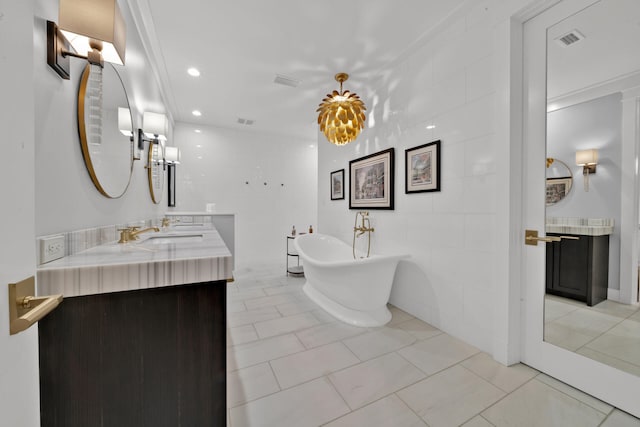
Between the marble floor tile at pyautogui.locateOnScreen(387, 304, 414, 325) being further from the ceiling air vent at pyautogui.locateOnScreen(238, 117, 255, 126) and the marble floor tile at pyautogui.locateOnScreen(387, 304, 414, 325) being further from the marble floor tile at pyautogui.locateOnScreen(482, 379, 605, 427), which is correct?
the ceiling air vent at pyautogui.locateOnScreen(238, 117, 255, 126)

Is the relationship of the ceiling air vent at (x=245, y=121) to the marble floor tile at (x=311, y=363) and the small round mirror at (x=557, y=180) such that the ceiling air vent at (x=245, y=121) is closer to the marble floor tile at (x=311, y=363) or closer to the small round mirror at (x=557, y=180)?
the marble floor tile at (x=311, y=363)

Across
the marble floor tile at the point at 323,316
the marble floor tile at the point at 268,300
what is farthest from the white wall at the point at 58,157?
the marble floor tile at the point at 323,316

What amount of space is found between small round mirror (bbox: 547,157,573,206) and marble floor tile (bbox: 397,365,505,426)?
1.25 metres

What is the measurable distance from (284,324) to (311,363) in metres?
0.64

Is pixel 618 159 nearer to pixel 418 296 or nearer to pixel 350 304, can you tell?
pixel 418 296

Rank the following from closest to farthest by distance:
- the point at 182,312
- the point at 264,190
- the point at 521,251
Result: the point at 182,312
the point at 521,251
the point at 264,190

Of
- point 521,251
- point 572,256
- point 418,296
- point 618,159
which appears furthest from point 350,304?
point 618,159

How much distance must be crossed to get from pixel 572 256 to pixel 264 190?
15.2 ft

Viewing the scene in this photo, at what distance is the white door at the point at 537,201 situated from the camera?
1.51m

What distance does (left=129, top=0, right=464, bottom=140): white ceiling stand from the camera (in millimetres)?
1941

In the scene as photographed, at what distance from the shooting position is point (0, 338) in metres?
0.42

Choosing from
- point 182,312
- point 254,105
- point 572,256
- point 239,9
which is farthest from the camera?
point 254,105

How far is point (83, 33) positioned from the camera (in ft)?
3.29

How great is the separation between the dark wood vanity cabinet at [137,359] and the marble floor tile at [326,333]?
113 centimetres
